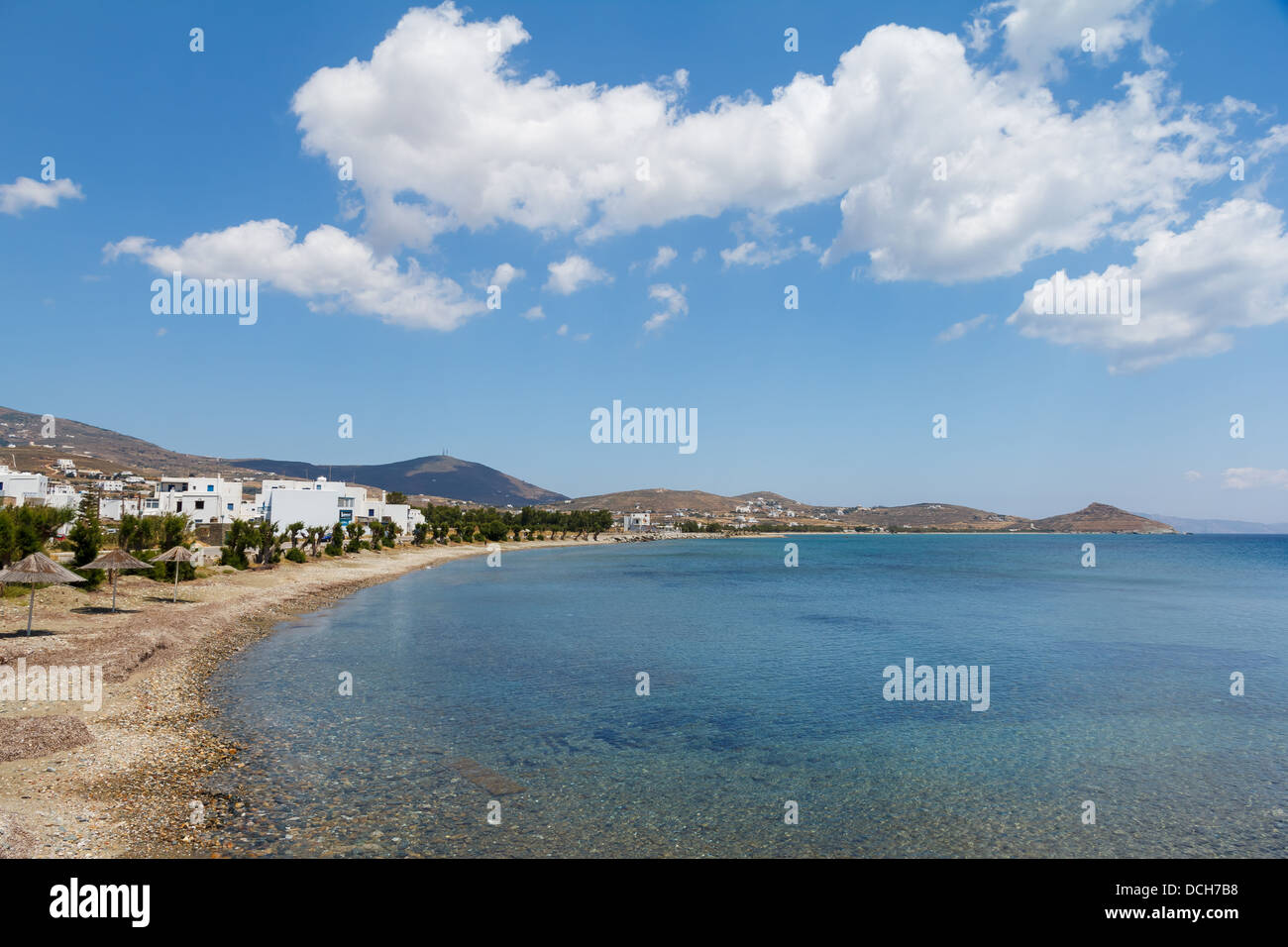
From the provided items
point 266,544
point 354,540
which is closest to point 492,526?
point 354,540

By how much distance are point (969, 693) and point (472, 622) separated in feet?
86.3

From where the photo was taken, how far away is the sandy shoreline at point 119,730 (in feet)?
34.5

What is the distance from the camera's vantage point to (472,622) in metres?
39.4

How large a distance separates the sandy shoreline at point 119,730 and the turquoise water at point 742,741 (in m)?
1.02

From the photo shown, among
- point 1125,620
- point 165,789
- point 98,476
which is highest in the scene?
point 98,476

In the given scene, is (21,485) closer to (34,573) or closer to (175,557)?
(175,557)

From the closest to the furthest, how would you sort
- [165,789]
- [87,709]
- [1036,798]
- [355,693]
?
[165,789] < [1036,798] < [87,709] < [355,693]

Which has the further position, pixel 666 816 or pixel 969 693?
pixel 969 693

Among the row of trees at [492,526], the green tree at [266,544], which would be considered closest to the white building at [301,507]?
the row of trees at [492,526]

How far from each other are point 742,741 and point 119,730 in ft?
48.2

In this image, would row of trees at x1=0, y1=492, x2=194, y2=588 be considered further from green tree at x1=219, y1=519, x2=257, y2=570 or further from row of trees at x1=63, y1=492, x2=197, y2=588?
green tree at x1=219, y1=519, x2=257, y2=570
